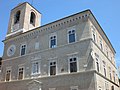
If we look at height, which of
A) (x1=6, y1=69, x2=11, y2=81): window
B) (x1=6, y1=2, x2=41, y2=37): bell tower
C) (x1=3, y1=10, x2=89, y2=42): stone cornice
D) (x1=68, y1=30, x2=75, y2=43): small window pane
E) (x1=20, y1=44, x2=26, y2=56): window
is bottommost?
(x1=6, y1=69, x2=11, y2=81): window

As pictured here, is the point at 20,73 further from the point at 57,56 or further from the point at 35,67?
the point at 57,56

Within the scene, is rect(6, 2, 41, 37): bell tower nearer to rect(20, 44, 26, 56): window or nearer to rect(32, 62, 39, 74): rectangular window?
rect(20, 44, 26, 56): window

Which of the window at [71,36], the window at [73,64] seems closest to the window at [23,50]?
the window at [71,36]

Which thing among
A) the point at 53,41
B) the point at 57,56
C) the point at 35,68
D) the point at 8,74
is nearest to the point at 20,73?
the point at 8,74

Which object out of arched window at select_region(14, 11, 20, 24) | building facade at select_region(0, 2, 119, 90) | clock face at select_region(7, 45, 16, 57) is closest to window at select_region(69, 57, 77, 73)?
building facade at select_region(0, 2, 119, 90)

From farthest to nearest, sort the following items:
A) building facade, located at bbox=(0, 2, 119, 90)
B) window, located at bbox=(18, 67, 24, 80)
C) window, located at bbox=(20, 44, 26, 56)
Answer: window, located at bbox=(20, 44, 26, 56)
window, located at bbox=(18, 67, 24, 80)
building facade, located at bbox=(0, 2, 119, 90)

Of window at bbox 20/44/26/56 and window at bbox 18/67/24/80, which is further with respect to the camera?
window at bbox 20/44/26/56

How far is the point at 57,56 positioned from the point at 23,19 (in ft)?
34.0

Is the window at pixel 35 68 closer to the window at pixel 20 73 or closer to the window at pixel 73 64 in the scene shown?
the window at pixel 20 73

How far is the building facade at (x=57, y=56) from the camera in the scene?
17.6 metres

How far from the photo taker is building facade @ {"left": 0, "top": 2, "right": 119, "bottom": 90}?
17.6 m

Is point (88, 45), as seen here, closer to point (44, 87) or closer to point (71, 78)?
point (71, 78)

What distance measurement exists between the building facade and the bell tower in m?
0.19

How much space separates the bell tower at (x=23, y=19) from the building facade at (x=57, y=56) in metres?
0.19
